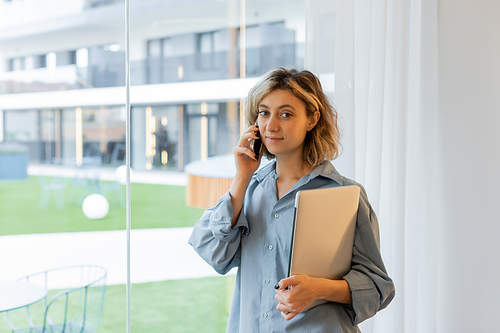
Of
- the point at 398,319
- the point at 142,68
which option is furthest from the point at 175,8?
the point at 398,319

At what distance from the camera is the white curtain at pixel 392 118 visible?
1.82 meters

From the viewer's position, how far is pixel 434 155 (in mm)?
2215

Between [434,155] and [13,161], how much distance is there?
206 centimetres

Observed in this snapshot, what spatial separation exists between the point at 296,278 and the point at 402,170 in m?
1.22

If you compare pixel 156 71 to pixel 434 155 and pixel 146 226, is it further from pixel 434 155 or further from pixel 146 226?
pixel 434 155

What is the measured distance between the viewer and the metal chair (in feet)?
6.82

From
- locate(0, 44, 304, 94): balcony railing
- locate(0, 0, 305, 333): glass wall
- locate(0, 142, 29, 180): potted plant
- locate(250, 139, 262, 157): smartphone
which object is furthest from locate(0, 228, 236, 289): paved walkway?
locate(250, 139, 262, 157): smartphone

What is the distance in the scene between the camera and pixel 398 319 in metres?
2.04

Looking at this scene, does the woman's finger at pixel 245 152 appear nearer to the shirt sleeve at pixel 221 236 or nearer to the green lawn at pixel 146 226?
the shirt sleeve at pixel 221 236

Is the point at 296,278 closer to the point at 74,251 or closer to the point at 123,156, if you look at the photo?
the point at 123,156

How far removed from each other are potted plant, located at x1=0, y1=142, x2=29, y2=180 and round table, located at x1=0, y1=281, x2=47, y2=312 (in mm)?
495

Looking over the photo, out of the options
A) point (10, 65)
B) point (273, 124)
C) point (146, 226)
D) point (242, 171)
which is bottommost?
point (146, 226)

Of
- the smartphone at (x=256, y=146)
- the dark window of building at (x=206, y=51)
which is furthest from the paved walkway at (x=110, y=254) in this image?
the smartphone at (x=256, y=146)

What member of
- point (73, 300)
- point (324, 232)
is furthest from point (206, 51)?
point (324, 232)
